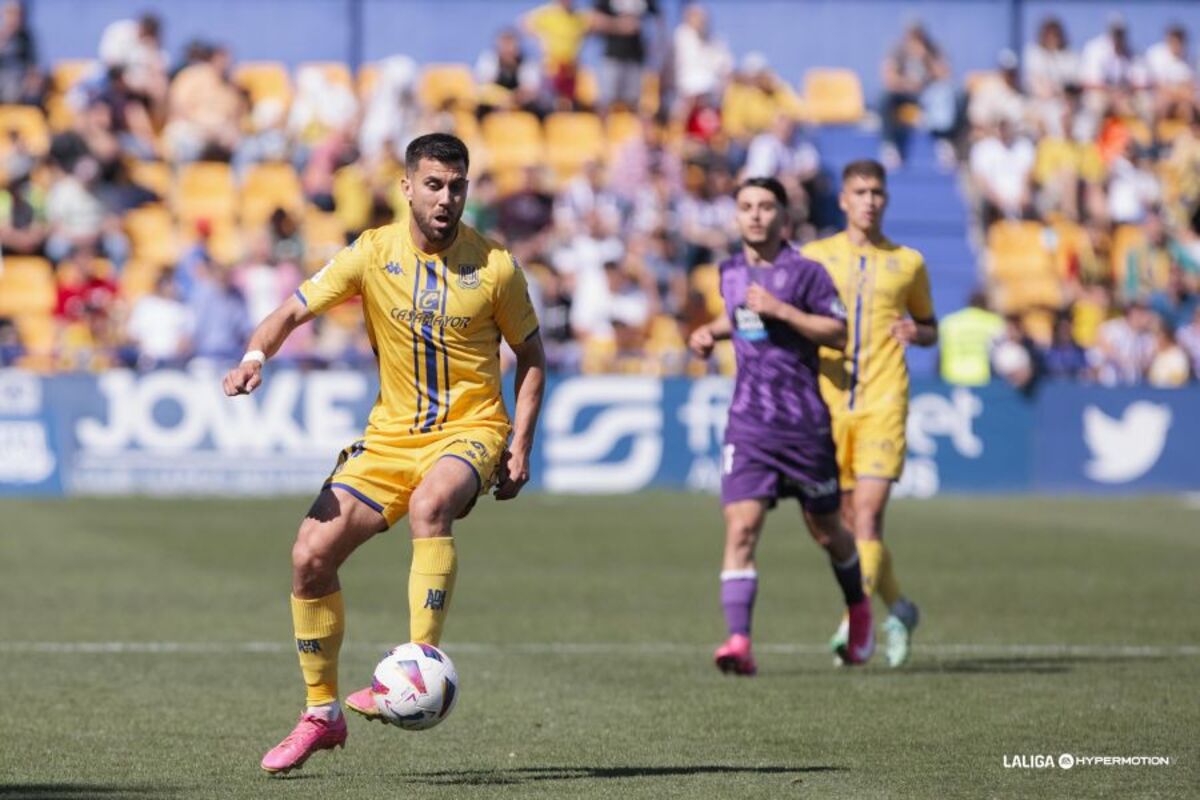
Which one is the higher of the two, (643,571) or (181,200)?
(181,200)

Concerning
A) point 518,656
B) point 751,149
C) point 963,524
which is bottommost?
point 963,524

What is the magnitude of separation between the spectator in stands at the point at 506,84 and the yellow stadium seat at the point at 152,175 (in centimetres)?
405

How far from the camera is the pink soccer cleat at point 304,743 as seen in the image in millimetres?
7027

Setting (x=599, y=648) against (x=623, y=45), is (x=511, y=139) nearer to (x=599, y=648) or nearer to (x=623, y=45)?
(x=623, y=45)

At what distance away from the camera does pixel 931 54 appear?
94.4 ft

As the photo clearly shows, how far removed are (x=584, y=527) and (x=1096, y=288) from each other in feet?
33.2

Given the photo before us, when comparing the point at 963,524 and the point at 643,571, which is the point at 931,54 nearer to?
the point at 963,524

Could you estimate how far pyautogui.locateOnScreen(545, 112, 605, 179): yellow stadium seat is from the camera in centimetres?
2686

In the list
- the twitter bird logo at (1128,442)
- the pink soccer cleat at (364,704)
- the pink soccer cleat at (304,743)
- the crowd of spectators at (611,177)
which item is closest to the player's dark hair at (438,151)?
the pink soccer cleat at (364,704)

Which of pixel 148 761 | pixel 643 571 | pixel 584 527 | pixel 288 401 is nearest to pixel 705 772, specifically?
pixel 148 761

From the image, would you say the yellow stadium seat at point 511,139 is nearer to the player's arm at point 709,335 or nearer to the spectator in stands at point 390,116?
the spectator in stands at point 390,116

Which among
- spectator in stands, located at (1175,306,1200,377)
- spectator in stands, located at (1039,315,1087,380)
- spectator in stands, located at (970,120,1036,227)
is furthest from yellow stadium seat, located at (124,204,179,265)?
spectator in stands, located at (1175,306,1200,377)

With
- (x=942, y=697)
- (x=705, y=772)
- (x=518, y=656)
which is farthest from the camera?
(x=518, y=656)

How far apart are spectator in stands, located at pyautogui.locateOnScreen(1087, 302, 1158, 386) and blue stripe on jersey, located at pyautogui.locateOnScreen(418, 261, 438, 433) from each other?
17744 mm
